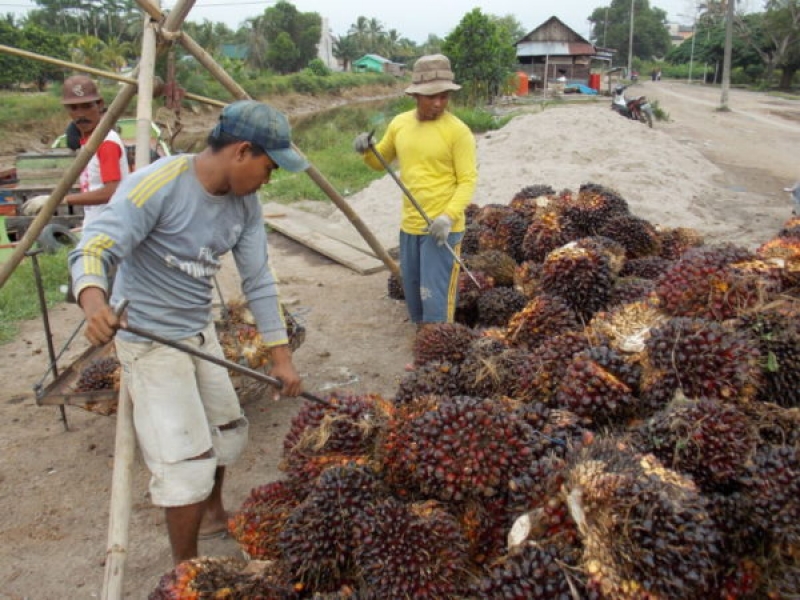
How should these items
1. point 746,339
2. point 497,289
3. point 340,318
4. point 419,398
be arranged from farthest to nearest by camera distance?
1. point 340,318
2. point 497,289
3. point 419,398
4. point 746,339

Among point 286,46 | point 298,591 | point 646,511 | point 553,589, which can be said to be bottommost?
point 298,591

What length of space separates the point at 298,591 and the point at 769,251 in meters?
2.47

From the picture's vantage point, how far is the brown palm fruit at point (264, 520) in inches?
91.4

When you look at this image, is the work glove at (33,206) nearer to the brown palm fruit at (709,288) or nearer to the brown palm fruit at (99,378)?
the brown palm fruit at (99,378)

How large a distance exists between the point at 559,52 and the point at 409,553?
173ft

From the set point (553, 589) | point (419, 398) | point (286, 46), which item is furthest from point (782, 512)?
point (286, 46)

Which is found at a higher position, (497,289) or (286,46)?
(286,46)

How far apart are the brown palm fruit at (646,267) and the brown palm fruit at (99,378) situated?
3005mm

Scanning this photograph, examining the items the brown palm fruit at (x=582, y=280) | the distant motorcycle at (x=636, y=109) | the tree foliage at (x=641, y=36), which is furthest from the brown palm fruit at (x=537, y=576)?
the tree foliage at (x=641, y=36)

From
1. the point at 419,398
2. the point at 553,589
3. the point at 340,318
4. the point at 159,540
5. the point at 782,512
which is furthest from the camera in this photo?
the point at 340,318

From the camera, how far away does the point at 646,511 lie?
1762 mm

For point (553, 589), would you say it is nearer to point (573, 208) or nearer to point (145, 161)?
point (145, 161)

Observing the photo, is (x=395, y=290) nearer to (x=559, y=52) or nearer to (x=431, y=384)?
(x=431, y=384)

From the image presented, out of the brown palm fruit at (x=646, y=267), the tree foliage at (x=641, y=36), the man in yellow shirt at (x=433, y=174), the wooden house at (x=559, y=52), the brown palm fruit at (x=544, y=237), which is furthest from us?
the tree foliage at (x=641, y=36)
